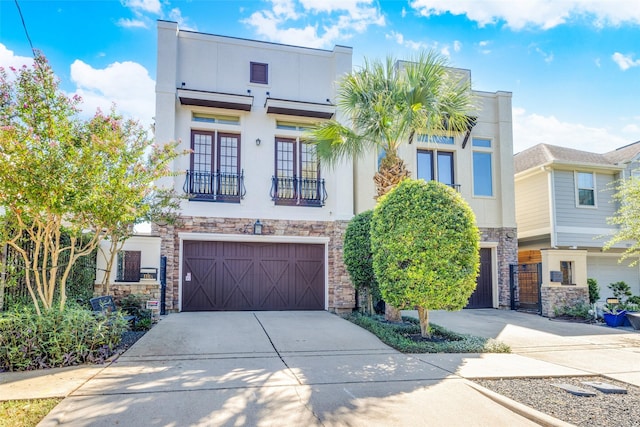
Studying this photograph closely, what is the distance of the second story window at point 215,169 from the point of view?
13.2m

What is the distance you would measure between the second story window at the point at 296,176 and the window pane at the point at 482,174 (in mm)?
Answer: 5686

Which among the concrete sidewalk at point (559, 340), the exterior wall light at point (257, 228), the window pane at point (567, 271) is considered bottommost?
the concrete sidewalk at point (559, 340)

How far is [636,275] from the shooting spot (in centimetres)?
1864

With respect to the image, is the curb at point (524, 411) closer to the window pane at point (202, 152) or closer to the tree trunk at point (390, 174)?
the tree trunk at point (390, 174)

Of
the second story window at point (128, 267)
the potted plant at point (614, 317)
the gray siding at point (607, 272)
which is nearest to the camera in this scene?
the second story window at point (128, 267)

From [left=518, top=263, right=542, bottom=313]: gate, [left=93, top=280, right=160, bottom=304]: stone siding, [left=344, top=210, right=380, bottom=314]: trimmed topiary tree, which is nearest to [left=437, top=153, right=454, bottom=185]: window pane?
[left=518, top=263, right=542, bottom=313]: gate

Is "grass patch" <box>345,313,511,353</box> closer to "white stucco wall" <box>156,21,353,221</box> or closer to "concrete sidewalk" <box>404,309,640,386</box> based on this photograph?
"concrete sidewalk" <box>404,309,640,386</box>

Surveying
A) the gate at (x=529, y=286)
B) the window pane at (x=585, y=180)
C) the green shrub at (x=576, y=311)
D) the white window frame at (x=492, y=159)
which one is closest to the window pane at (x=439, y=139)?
the white window frame at (x=492, y=159)

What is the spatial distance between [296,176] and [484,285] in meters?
7.53

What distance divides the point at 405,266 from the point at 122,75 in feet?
27.3

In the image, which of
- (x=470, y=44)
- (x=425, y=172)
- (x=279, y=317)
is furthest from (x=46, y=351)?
(x=425, y=172)

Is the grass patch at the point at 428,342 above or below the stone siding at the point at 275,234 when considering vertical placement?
below

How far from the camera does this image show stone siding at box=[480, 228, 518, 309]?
1549cm

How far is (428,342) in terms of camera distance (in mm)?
8711
